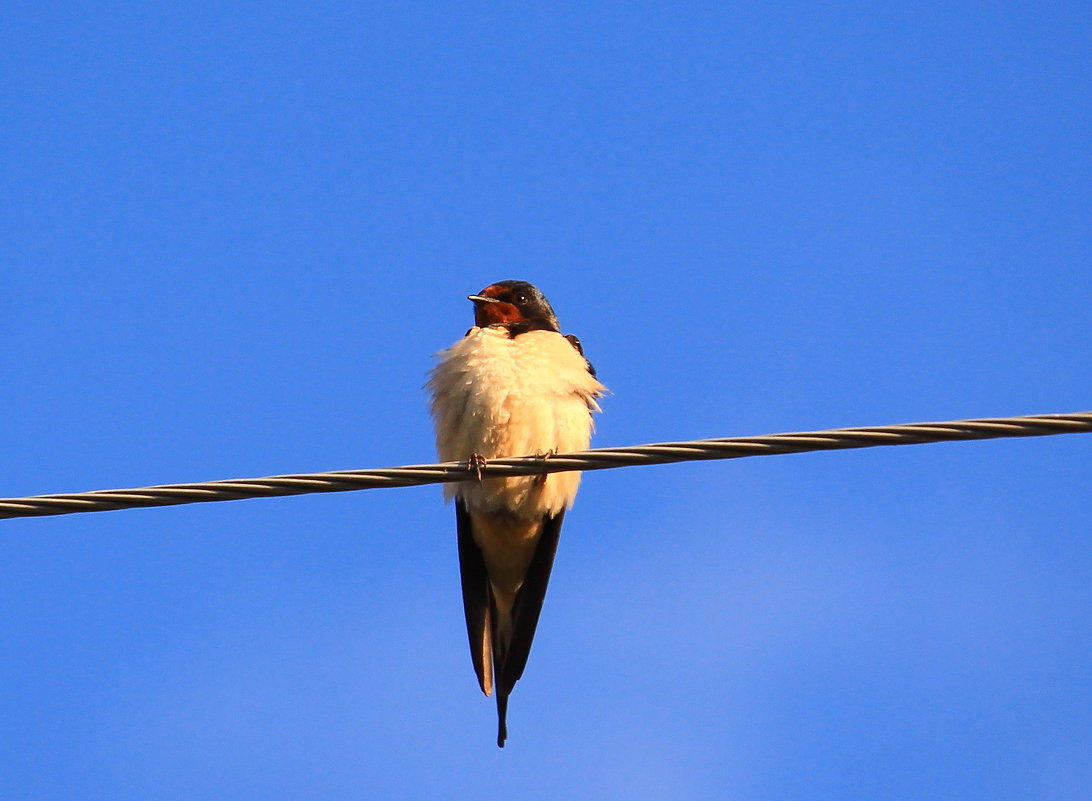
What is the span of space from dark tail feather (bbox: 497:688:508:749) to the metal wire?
2.40 m

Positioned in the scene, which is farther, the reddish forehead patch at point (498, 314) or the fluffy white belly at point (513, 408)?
the reddish forehead patch at point (498, 314)

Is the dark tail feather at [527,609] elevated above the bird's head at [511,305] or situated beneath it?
situated beneath

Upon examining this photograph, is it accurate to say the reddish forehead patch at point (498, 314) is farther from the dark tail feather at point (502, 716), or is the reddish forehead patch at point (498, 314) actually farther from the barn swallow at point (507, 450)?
the dark tail feather at point (502, 716)

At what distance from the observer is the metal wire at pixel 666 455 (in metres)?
3.72

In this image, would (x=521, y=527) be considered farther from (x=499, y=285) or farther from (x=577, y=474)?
(x=499, y=285)

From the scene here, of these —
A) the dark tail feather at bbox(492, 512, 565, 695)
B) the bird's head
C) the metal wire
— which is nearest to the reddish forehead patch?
the bird's head

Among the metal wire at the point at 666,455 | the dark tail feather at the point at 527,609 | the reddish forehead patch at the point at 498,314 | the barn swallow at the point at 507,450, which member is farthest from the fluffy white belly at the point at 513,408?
the metal wire at the point at 666,455

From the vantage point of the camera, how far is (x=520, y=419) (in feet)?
19.8

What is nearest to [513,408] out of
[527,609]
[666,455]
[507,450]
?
[507,450]

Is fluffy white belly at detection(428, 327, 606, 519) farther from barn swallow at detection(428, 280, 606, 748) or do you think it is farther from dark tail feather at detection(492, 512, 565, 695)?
dark tail feather at detection(492, 512, 565, 695)

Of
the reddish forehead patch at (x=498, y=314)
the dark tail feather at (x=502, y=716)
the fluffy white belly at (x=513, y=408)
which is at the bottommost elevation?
the dark tail feather at (x=502, y=716)

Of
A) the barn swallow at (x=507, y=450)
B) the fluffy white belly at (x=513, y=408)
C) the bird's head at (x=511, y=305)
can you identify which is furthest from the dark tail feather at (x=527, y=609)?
the bird's head at (x=511, y=305)

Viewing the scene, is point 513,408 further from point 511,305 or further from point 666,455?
point 666,455

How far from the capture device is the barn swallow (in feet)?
19.8
